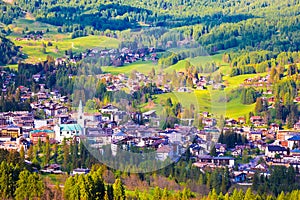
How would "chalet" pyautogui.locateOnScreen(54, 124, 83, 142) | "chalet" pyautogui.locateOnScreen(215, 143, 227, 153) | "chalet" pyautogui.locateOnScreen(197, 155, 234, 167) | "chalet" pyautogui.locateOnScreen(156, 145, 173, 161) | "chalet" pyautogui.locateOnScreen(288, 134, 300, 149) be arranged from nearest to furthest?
"chalet" pyautogui.locateOnScreen(156, 145, 173, 161)
"chalet" pyautogui.locateOnScreen(197, 155, 234, 167)
"chalet" pyautogui.locateOnScreen(54, 124, 83, 142)
"chalet" pyautogui.locateOnScreen(215, 143, 227, 153)
"chalet" pyautogui.locateOnScreen(288, 134, 300, 149)

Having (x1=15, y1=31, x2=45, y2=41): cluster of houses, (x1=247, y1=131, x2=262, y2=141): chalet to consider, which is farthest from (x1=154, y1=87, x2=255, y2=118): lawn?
(x1=15, y1=31, x2=45, y2=41): cluster of houses

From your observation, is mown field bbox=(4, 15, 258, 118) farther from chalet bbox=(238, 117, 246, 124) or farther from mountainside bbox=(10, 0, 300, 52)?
mountainside bbox=(10, 0, 300, 52)

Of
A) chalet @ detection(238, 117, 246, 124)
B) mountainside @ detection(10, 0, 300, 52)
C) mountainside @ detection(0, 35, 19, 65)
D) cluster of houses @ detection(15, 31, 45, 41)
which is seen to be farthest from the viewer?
cluster of houses @ detection(15, 31, 45, 41)

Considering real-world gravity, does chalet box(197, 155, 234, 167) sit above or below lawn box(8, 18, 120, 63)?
below

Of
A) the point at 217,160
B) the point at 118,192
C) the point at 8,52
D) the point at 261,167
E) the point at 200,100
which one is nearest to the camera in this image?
the point at 118,192

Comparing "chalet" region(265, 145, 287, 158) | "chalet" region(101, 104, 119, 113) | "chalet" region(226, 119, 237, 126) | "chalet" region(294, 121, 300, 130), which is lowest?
"chalet" region(265, 145, 287, 158)

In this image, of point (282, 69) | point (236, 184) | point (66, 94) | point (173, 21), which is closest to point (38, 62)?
point (66, 94)

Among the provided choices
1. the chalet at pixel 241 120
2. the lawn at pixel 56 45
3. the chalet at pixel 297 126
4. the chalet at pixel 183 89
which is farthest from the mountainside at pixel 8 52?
the chalet at pixel 183 89

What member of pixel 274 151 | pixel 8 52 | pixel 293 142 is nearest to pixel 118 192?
pixel 274 151

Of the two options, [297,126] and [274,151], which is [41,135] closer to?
[274,151]

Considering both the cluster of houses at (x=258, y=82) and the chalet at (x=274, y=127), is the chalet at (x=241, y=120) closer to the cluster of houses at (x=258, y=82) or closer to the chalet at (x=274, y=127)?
the chalet at (x=274, y=127)

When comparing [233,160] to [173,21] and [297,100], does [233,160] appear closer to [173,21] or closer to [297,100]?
[297,100]

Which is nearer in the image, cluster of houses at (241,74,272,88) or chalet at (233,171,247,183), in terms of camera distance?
chalet at (233,171,247,183)
